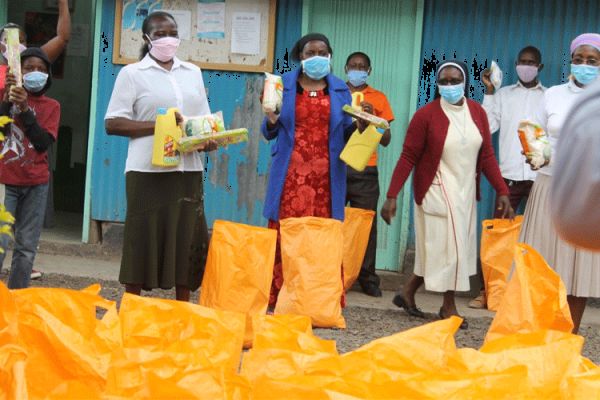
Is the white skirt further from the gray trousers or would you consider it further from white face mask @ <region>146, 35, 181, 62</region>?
the gray trousers

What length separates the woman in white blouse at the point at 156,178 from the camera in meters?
5.48

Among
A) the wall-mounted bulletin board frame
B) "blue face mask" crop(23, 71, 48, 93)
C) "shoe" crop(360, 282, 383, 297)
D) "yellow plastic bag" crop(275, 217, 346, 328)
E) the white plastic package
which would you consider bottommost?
"shoe" crop(360, 282, 383, 297)

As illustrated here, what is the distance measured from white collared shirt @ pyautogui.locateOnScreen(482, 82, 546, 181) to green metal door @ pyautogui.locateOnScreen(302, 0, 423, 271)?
0.63 metres

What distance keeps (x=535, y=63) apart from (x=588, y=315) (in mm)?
1809

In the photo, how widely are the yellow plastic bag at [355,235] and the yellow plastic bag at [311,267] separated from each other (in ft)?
3.47

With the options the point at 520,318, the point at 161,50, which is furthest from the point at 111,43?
the point at 520,318

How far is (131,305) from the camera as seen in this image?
363 cm

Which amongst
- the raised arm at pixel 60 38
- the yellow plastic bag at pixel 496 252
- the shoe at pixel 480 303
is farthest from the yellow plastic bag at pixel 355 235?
the raised arm at pixel 60 38

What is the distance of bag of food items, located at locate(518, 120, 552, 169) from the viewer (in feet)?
18.4

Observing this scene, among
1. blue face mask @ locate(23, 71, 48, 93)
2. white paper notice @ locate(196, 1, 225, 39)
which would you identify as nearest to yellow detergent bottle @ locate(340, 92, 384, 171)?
blue face mask @ locate(23, 71, 48, 93)

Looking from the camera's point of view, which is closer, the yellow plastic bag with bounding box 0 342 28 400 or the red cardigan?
the yellow plastic bag with bounding box 0 342 28 400

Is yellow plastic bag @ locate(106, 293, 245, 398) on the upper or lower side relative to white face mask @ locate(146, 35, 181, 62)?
lower

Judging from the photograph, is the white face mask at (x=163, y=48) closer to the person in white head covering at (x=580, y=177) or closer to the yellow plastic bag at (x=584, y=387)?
the yellow plastic bag at (x=584, y=387)

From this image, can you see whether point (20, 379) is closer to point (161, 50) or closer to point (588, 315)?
point (161, 50)
